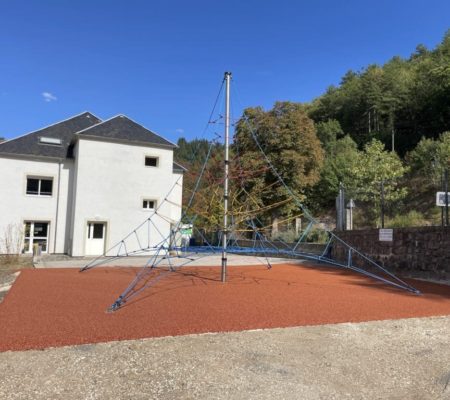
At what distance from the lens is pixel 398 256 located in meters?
13.1

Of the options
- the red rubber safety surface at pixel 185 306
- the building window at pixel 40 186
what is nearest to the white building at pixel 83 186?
the building window at pixel 40 186

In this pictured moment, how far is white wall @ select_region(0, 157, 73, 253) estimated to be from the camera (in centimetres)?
2011

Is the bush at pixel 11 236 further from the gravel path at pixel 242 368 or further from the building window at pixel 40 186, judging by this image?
the gravel path at pixel 242 368

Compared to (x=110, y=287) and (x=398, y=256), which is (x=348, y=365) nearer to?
(x=110, y=287)

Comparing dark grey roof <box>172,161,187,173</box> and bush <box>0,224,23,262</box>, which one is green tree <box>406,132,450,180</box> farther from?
bush <box>0,224,23,262</box>

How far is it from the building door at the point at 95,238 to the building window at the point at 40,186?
2.79 metres

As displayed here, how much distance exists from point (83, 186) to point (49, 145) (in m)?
3.45

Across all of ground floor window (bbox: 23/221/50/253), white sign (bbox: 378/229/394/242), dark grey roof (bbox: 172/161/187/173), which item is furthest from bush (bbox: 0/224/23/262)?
white sign (bbox: 378/229/394/242)

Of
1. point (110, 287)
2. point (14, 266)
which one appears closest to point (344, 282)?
point (110, 287)

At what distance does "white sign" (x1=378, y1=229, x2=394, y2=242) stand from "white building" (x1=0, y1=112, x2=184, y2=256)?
31.6 ft

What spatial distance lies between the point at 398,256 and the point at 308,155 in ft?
44.4

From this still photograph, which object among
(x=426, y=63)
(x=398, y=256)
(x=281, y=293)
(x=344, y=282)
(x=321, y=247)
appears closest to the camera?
(x=281, y=293)

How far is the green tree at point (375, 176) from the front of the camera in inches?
1023

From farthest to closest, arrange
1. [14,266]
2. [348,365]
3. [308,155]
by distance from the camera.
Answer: [308,155] → [14,266] → [348,365]
